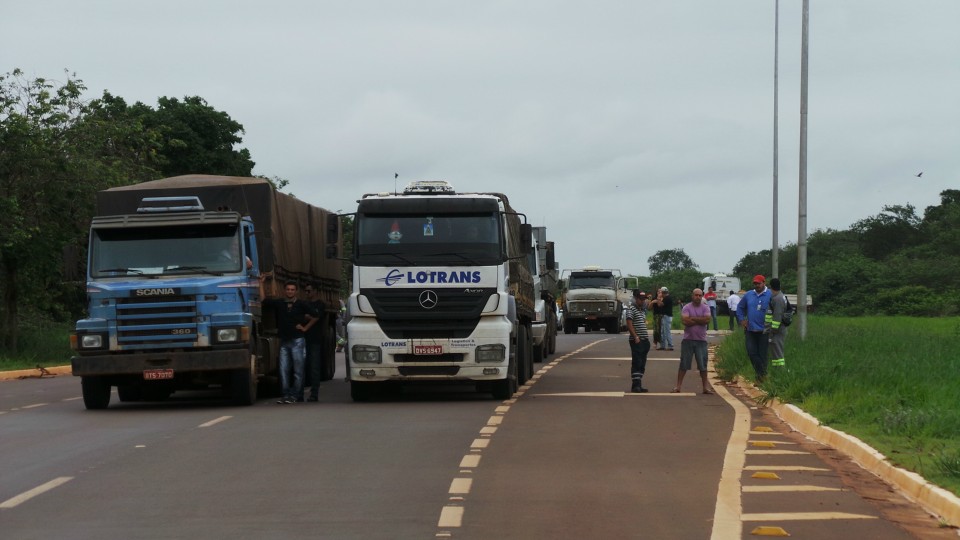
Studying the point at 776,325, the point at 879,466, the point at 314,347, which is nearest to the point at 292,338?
the point at 314,347

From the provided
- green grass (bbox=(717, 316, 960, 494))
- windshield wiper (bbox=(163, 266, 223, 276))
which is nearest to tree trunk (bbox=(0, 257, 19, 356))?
windshield wiper (bbox=(163, 266, 223, 276))

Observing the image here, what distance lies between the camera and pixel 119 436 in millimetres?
16328

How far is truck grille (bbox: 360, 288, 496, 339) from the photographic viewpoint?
20938 mm

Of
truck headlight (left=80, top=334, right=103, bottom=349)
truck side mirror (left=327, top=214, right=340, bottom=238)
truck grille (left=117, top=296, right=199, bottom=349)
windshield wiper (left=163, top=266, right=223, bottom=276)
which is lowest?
truck headlight (left=80, top=334, right=103, bottom=349)

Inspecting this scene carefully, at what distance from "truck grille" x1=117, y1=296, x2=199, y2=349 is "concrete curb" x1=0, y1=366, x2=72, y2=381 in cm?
1125

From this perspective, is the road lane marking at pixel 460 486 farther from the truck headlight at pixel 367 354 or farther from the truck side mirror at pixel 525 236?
the truck side mirror at pixel 525 236

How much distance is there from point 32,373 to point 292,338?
12306 mm

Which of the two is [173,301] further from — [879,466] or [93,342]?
[879,466]

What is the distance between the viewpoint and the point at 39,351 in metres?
37.6

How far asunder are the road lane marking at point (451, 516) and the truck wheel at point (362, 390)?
444 inches

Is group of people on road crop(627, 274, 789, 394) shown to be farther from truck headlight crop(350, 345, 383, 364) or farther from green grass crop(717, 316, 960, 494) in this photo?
truck headlight crop(350, 345, 383, 364)

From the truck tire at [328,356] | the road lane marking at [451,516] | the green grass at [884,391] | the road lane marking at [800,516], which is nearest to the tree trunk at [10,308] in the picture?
the truck tire at [328,356]

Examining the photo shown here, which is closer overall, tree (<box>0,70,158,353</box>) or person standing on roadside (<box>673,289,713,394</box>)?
person standing on roadside (<box>673,289,713,394</box>)

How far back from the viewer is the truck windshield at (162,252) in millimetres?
20625
